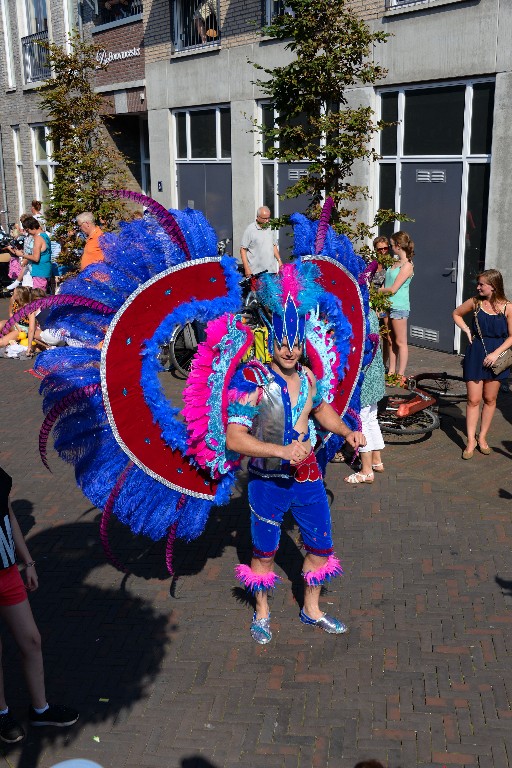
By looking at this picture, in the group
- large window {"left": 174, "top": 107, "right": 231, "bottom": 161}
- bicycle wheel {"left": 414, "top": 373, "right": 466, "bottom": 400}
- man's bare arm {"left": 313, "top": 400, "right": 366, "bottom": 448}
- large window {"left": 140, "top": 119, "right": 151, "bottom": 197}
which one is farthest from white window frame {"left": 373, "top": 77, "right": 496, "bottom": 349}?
large window {"left": 140, "top": 119, "right": 151, "bottom": 197}

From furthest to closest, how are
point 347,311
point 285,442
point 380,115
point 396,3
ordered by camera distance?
point 380,115, point 396,3, point 347,311, point 285,442

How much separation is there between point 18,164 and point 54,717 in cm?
2407

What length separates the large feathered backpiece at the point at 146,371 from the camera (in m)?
4.35

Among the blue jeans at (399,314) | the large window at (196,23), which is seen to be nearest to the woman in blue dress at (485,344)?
the blue jeans at (399,314)

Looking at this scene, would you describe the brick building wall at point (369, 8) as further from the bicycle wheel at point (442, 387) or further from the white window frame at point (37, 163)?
the white window frame at point (37, 163)

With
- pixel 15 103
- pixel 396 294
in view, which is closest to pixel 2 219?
pixel 15 103

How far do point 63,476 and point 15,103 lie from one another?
813 inches

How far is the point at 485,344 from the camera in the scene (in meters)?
7.36

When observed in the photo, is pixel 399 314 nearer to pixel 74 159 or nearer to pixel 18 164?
pixel 74 159

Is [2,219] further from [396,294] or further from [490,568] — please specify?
[490,568]

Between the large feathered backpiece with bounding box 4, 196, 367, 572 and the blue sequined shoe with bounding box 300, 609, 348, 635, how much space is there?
37.7 inches

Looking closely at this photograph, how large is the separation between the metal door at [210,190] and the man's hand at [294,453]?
12.0m

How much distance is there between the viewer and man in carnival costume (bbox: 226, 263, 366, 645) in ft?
14.0

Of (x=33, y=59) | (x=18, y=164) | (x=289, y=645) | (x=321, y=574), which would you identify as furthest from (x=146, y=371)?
(x=18, y=164)
